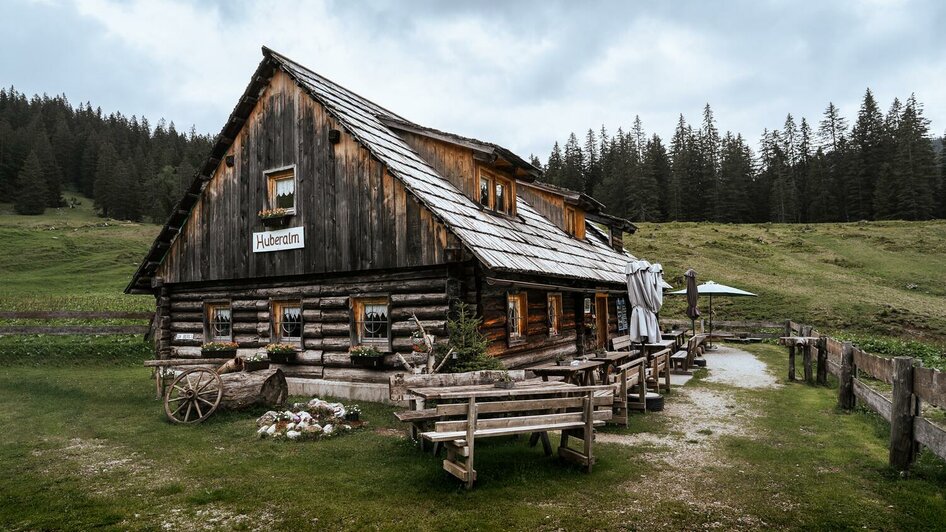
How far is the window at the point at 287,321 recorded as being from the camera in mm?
13852

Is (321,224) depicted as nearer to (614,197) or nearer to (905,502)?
(905,502)

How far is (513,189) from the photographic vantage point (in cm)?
1605

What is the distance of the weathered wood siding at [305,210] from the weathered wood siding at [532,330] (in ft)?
6.49

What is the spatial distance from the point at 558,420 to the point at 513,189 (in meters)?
10.1

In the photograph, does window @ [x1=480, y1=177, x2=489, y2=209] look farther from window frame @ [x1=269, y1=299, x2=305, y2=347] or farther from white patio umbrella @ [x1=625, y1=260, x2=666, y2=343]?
window frame @ [x1=269, y1=299, x2=305, y2=347]

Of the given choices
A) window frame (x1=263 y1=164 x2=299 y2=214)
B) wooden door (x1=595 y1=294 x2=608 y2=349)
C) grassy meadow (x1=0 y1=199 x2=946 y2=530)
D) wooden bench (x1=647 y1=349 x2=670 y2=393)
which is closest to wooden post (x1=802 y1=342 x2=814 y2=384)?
grassy meadow (x1=0 y1=199 x2=946 y2=530)

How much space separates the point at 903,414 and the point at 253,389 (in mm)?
10562

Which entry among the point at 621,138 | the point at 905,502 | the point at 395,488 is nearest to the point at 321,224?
the point at 395,488

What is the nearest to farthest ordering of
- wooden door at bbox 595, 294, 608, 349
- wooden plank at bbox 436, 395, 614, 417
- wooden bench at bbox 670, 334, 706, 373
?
wooden plank at bbox 436, 395, 614, 417
wooden bench at bbox 670, 334, 706, 373
wooden door at bbox 595, 294, 608, 349

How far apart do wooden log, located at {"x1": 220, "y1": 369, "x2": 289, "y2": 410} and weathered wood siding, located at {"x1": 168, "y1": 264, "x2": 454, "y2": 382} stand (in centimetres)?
175

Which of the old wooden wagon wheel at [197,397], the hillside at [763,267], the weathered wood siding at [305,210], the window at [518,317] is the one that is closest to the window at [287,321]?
the weathered wood siding at [305,210]

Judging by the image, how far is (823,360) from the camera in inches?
556

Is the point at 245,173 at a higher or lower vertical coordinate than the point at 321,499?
higher

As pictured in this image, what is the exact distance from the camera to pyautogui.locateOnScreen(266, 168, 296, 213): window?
13.8 m
